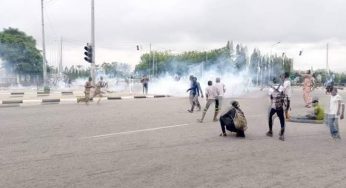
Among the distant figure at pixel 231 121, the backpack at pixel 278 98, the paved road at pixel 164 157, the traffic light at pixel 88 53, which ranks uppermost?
the traffic light at pixel 88 53

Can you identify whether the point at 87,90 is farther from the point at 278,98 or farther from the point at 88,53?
the point at 278,98

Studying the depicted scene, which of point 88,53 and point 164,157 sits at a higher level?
point 88,53

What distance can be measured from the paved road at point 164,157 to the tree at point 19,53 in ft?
177

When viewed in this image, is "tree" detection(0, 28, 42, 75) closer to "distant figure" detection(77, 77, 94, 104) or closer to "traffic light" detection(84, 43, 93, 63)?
"traffic light" detection(84, 43, 93, 63)

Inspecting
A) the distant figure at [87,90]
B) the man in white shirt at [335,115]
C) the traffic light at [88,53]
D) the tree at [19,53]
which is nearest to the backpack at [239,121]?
the man in white shirt at [335,115]

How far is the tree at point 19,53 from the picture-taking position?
64750 millimetres

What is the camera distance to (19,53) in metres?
66.0

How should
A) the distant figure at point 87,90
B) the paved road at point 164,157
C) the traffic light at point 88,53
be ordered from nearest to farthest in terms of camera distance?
1. the paved road at point 164,157
2. the distant figure at point 87,90
3. the traffic light at point 88,53

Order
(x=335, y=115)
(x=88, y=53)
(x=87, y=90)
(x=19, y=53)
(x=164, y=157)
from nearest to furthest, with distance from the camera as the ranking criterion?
(x=164, y=157)
(x=335, y=115)
(x=87, y=90)
(x=88, y=53)
(x=19, y=53)

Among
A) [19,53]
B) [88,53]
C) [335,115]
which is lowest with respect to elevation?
[335,115]

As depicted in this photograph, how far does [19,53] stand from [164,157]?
61703 mm

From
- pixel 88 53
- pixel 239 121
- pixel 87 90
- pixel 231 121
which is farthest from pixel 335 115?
pixel 88 53

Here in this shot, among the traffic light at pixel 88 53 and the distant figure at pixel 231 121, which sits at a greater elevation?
the traffic light at pixel 88 53

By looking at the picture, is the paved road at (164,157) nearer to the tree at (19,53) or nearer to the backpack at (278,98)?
the backpack at (278,98)
